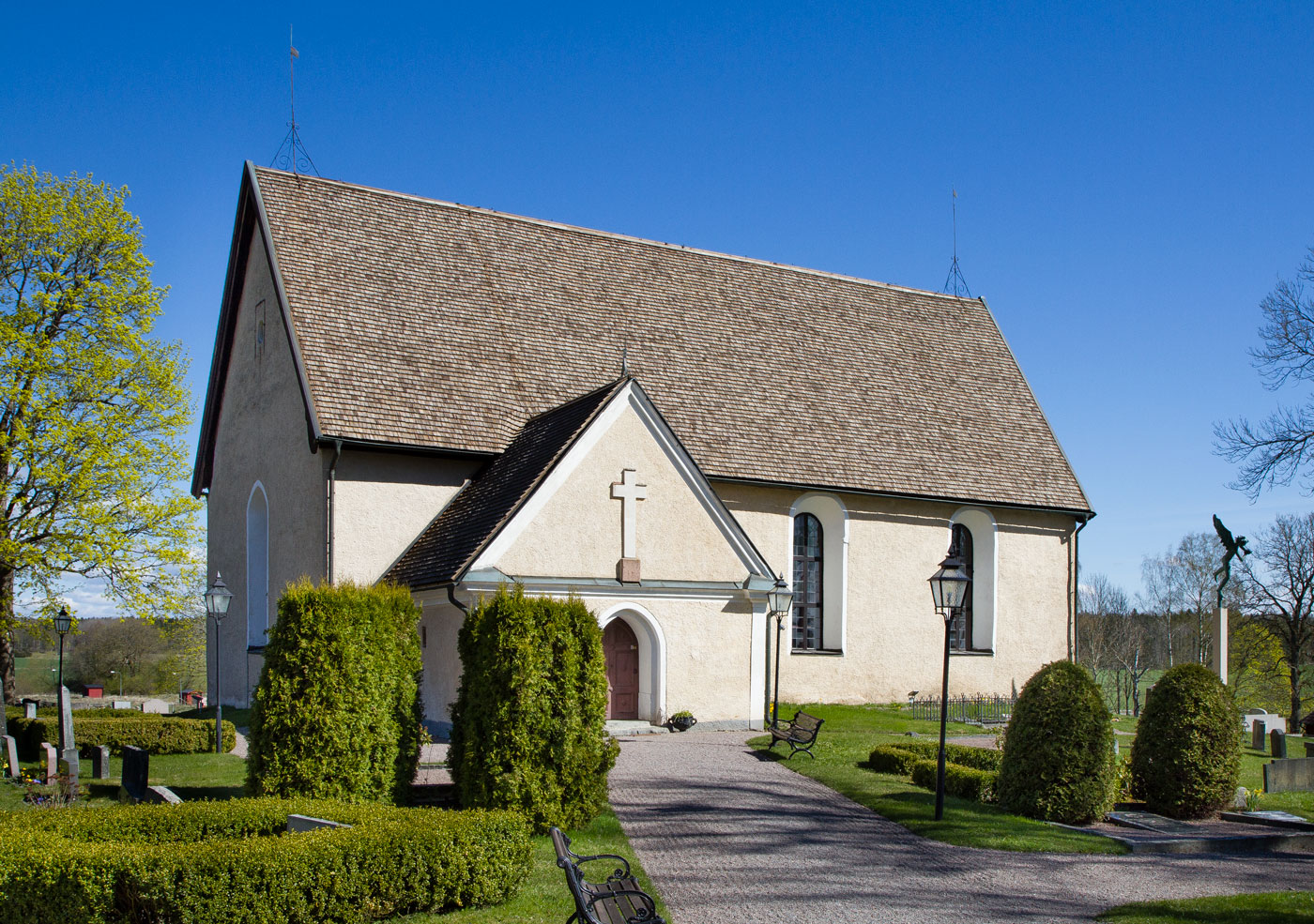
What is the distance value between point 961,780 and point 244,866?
10.7 meters

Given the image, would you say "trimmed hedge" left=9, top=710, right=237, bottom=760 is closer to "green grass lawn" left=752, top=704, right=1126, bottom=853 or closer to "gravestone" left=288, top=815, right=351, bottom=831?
"green grass lawn" left=752, top=704, right=1126, bottom=853

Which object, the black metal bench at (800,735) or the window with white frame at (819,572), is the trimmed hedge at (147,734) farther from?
the window with white frame at (819,572)

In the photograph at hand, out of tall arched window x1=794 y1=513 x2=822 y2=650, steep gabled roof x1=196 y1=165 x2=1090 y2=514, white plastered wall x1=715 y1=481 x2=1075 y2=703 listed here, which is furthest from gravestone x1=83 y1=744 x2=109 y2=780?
tall arched window x1=794 y1=513 x2=822 y2=650

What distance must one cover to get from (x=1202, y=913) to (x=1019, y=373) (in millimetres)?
24949

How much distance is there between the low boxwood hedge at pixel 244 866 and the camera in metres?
8.82

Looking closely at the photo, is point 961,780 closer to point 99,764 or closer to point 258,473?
point 99,764

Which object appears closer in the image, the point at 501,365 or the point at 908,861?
the point at 908,861

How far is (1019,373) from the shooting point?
33.2m

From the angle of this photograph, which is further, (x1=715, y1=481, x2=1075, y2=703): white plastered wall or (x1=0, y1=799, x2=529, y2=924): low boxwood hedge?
(x1=715, y1=481, x2=1075, y2=703): white plastered wall

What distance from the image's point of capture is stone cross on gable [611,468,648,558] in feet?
66.3

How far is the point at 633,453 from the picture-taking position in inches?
802

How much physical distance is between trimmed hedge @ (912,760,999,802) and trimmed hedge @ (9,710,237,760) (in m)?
13.7

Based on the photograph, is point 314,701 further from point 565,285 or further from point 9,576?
point 9,576

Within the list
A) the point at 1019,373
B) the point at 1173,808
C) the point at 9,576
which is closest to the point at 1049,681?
the point at 1173,808
